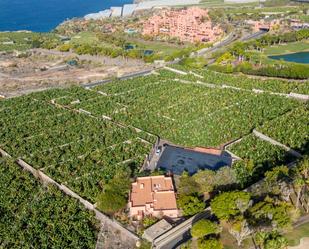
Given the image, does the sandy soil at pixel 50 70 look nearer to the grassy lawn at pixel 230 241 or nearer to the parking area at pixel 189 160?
the parking area at pixel 189 160

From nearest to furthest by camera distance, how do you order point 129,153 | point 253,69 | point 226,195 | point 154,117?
point 226,195, point 129,153, point 154,117, point 253,69

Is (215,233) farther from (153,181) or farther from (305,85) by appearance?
(305,85)

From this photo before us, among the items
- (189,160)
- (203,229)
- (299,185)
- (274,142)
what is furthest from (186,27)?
(203,229)

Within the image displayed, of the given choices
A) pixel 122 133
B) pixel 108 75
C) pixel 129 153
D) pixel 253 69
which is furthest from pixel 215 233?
pixel 108 75

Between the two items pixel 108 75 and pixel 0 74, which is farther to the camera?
pixel 0 74

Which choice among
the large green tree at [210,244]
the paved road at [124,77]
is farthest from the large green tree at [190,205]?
the paved road at [124,77]
